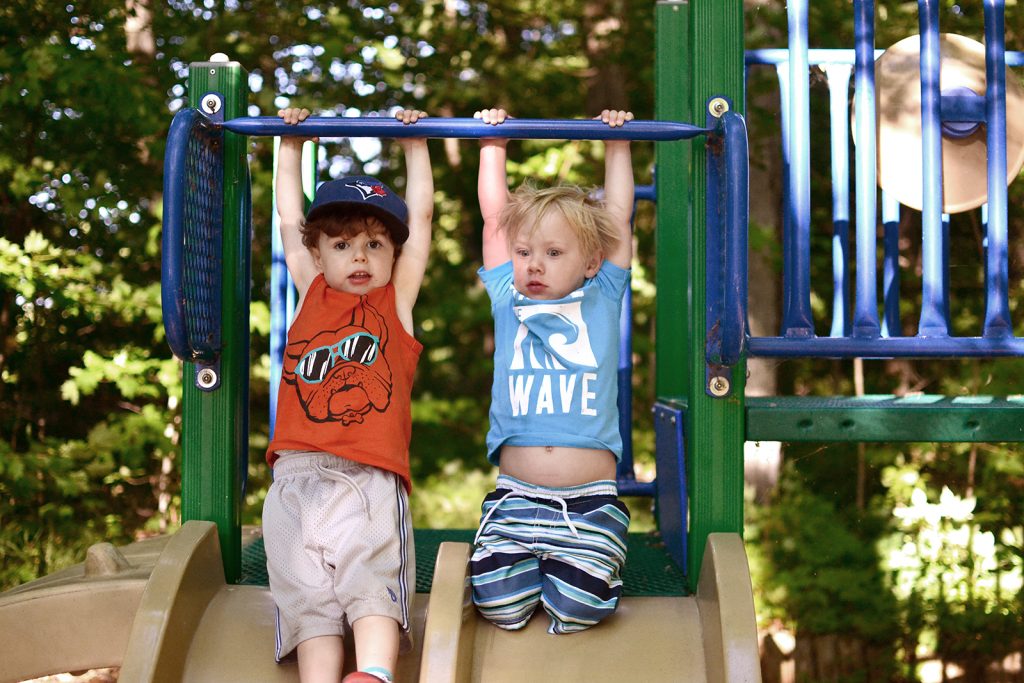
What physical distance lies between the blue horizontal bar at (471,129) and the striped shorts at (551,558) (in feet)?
2.80

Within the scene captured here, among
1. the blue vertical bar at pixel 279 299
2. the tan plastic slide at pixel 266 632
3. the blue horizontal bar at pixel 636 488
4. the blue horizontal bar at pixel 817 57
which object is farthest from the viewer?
the blue horizontal bar at pixel 636 488

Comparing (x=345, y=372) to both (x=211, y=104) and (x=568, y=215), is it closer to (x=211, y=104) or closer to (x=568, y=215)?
(x=568, y=215)

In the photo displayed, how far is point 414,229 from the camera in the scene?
2758mm

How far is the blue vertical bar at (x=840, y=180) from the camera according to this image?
113 inches

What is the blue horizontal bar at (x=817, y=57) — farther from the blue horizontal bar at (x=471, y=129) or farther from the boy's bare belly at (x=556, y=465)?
the boy's bare belly at (x=556, y=465)

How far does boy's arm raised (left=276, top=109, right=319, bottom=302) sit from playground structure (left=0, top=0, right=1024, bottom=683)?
124mm

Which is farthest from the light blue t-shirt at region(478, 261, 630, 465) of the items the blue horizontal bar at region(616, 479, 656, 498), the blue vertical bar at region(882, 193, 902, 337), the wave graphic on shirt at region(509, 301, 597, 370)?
the blue horizontal bar at region(616, 479, 656, 498)

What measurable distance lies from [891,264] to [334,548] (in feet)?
6.15

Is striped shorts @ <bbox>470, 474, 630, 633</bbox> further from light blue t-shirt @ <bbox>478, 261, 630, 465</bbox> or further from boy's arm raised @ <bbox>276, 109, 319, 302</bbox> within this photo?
boy's arm raised @ <bbox>276, 109, 319, 302</bbox>

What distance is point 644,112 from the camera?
684 centimetres

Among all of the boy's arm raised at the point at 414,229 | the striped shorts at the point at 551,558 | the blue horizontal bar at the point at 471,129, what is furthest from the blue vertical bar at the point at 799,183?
the boy's arm raised at the point at 414,229

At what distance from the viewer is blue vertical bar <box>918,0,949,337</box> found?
8.82ft

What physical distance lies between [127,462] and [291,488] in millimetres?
3155

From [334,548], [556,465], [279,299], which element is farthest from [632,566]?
[279,299]
